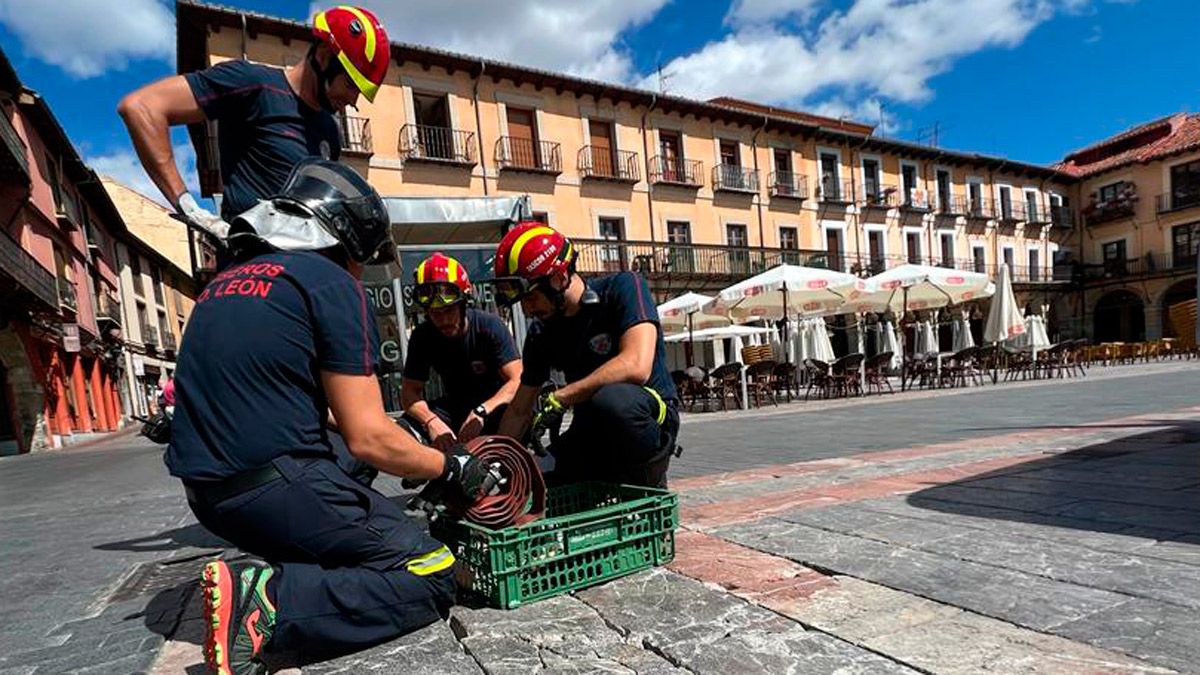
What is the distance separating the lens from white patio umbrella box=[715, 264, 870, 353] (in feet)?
36.3

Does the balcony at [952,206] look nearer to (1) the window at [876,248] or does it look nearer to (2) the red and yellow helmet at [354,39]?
(1) the window at [876,248]

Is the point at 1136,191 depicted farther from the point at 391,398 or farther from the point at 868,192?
the point at 391,398

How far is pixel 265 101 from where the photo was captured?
2.41m

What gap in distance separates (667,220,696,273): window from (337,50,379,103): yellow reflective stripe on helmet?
710 inches

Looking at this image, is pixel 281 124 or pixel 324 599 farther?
pixel 281 124

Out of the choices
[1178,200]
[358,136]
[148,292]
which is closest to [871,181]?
[1178,200]

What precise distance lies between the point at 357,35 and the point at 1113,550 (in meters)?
3.35

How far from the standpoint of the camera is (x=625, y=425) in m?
2.52

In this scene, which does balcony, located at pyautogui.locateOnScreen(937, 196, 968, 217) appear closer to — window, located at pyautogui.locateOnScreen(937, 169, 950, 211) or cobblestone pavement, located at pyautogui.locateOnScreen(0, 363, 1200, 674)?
window, located at pyautogui.locateOnScreen(937, 169, 950, 211)

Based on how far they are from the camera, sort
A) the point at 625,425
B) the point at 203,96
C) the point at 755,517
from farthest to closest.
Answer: the point at 755,517, the point at 625,425, the point at 203,96

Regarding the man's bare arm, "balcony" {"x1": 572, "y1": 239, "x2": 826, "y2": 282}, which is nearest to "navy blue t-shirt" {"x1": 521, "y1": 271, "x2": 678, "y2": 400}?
the man's bare arm

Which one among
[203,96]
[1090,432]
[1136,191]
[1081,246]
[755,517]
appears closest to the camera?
[203,96]

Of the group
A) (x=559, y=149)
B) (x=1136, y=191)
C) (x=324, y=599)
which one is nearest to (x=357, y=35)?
(x=324, y=599)

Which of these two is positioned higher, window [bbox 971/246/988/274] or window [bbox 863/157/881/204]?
window [bbox 863/157/881/204]
